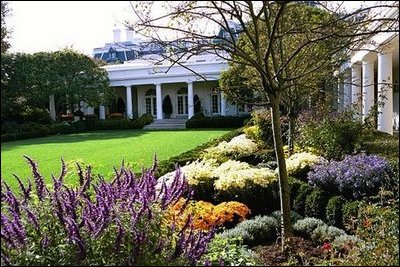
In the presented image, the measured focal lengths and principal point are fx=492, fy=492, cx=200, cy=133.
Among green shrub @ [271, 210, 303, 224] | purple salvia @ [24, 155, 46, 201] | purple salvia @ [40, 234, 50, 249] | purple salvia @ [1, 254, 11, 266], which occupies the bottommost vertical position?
green shrub @ [271, 210, 303, 224]

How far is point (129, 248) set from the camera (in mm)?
2590

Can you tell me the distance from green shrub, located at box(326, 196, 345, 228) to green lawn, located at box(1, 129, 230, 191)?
14.2 feet

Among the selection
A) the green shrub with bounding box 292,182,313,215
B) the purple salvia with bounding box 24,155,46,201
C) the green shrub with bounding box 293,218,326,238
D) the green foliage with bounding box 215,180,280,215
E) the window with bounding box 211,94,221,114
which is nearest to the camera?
the purple salvia with bounding box 24,155,46,201

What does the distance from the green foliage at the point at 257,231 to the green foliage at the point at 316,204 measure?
741mm

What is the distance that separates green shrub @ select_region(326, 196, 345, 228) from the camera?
16.8ft

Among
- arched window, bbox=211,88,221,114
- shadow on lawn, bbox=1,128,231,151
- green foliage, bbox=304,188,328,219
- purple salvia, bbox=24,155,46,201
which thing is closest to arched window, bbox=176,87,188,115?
arched window, bbox=211,88,221,114

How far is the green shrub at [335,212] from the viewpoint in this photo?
16.8ft

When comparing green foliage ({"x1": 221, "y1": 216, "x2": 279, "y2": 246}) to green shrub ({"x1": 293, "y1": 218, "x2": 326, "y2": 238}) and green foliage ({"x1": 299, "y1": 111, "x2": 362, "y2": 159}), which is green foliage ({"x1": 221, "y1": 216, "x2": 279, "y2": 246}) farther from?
green foliage ({"x1": 299, "y1": 111, "x2": 362, "y2": 159})

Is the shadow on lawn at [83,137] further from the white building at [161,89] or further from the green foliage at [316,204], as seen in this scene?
the green foliage at [316,204]

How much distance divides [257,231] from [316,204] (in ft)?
3.53

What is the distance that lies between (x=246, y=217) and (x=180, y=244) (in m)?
3.13

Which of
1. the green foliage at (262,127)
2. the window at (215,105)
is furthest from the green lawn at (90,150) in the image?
the window at (215,105)

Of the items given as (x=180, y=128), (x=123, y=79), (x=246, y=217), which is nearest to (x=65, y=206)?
(x=246, y=217)

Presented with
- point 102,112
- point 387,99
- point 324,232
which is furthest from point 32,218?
point 102,112
